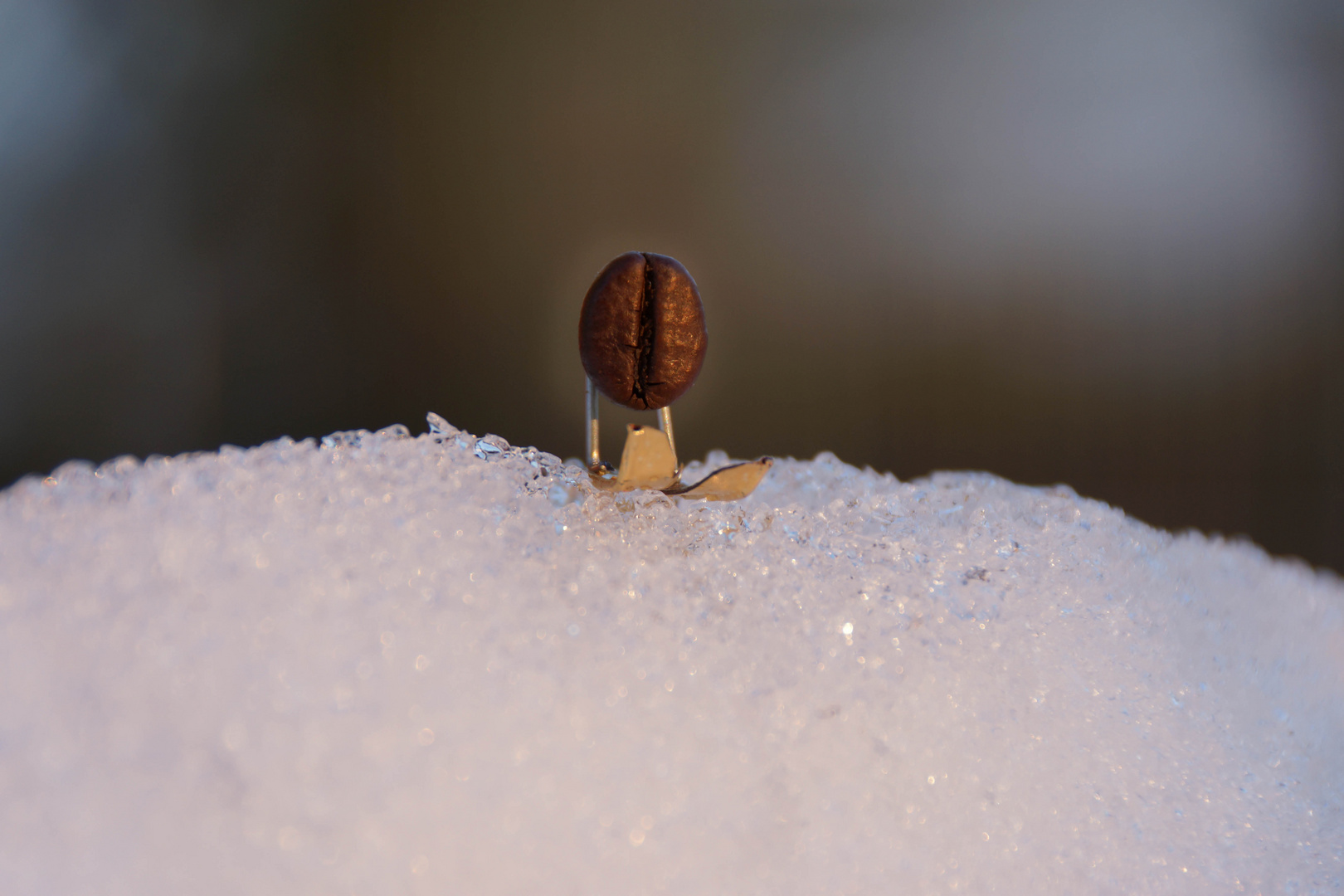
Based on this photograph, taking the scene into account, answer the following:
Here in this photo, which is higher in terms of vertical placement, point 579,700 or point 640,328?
point 640,328

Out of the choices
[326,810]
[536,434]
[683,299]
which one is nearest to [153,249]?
[536,434]

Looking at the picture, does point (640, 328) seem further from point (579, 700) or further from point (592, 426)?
point (579, 700)

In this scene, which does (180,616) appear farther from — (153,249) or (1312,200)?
(1312,200)

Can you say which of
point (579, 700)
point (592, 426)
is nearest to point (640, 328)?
point (592, 426)

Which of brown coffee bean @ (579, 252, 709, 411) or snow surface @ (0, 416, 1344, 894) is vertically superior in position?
brown coffee bean @ (579, 252, 709, 411)

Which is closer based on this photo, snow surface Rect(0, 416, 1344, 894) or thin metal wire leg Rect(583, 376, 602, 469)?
snow surface Rect(0, 416, 1344, 894)
